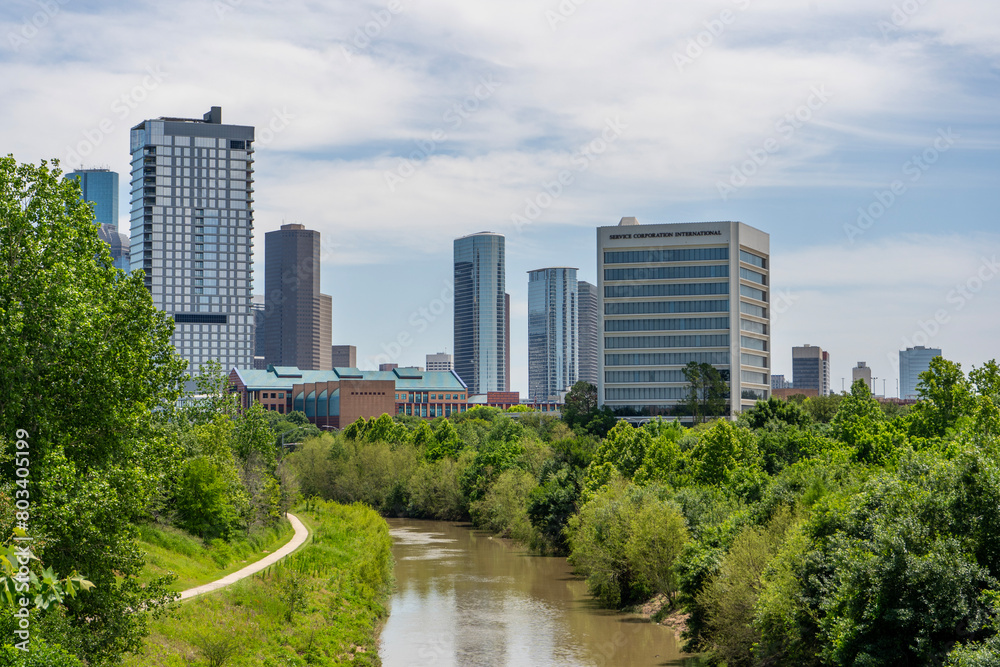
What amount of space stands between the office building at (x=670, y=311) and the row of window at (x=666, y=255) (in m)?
0.15

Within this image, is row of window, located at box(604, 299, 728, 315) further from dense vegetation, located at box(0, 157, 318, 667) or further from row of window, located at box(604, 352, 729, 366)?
dense vegetation, located at box(0, 157, 318, 667)

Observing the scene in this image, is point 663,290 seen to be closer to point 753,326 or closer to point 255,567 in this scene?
point 753,326

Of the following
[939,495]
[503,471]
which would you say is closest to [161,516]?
[939,495]

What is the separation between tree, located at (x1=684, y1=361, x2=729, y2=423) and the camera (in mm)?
139875

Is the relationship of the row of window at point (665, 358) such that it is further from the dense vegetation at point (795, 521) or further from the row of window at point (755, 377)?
the dense vegetation at point (795, 521)

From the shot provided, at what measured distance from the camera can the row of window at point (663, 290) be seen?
5851 inches

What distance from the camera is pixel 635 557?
55.1 meters

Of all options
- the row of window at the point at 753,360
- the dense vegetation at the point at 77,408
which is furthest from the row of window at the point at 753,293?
the dense vegetation at the point at 77,408

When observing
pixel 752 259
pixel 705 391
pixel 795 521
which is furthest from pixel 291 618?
pixel 752 259

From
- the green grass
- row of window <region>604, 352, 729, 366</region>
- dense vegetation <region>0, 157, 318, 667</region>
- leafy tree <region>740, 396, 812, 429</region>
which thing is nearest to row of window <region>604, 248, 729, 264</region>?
row of window <region>604, 352, 729, 366</region>

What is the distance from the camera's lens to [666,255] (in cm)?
15025

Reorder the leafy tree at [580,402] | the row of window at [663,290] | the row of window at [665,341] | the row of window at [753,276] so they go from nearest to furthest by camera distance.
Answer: the leafy tree at [580,402] < the row of window at [663,290] < the row of window at [665,341] < the row of window at [753,276]

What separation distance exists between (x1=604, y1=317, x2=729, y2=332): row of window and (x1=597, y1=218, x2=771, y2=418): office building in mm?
149

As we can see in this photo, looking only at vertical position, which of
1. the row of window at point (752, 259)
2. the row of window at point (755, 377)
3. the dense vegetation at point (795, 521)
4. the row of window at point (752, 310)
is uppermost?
the row of window at point (752, 259)
